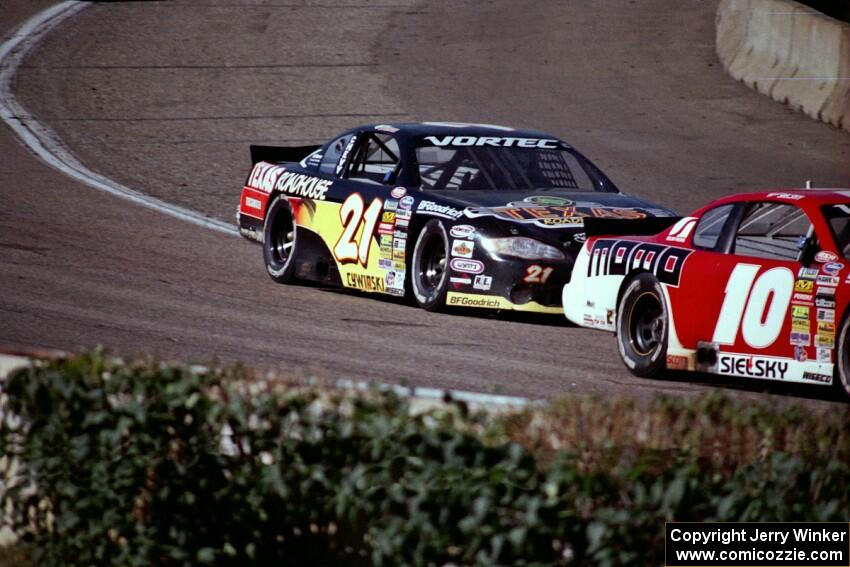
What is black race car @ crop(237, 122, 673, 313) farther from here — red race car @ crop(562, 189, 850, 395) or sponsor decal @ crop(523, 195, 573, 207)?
red race car @ crop(562, 189, 850, 395)

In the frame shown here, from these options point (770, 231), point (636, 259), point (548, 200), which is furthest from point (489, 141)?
point (770, 231)

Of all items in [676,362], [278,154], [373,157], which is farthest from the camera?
[278,154]

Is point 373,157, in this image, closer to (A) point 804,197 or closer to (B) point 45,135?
(A) point 804,197

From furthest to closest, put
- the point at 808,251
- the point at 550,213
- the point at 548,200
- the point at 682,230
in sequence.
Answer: the point at 548,200 < the point at 550,213 < the point at 682,230 < the point at 808,251

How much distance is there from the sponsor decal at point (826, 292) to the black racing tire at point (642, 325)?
3.70 ft

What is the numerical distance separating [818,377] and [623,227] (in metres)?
2.48

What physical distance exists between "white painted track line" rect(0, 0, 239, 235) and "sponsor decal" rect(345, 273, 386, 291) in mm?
3005

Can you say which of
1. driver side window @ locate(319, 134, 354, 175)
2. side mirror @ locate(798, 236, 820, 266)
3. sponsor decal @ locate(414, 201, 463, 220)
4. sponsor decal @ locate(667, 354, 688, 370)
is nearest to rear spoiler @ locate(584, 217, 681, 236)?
sponsor decal @ locate(414, 201, 463, 220)

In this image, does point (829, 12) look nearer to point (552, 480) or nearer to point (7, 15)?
point (7, 15)

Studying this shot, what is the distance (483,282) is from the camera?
10273 millimetres

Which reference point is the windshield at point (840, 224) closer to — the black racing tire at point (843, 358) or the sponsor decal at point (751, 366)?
the black racing tire at point (843, 358)

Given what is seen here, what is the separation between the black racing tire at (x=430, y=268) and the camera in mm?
10570

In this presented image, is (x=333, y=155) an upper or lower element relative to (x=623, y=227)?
upper

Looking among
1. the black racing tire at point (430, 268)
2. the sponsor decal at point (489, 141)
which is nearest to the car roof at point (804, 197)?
the black racing tire at point (430, 268)
